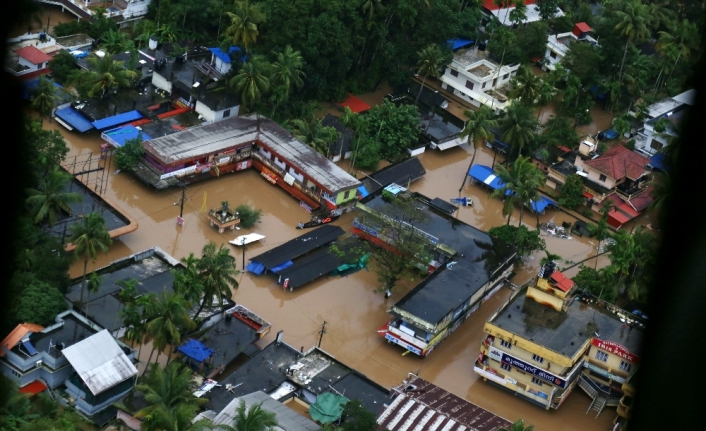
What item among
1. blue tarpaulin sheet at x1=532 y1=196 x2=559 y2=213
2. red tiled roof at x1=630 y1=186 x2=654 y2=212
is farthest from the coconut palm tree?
red tiled roof at x1=630 y1=186 x2=654 y2=212

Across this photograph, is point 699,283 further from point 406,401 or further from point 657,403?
point 406,401

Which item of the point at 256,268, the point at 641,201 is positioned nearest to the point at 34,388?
the point at 256,268

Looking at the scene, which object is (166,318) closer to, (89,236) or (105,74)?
(89,236)

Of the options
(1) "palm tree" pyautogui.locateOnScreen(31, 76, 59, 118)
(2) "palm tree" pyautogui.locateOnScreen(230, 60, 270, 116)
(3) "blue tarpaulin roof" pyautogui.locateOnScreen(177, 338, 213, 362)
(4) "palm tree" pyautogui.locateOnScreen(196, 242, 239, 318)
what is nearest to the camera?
(4) "palm tree" pyautogui.locateOnScreen(196, 242, 239, 318)

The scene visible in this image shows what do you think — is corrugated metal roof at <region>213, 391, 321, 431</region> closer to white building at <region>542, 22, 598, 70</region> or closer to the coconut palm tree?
the coconut palm tree

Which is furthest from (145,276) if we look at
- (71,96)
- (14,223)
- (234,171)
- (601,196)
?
(14,223)

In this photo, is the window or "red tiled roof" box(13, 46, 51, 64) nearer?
the window

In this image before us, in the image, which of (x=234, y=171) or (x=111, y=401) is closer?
(x=111, y=401)

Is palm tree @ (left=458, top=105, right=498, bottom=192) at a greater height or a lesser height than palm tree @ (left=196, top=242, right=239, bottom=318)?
greater
